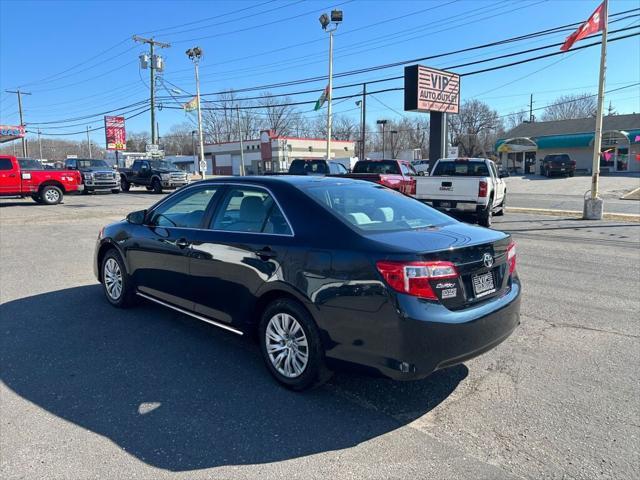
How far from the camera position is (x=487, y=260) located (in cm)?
336

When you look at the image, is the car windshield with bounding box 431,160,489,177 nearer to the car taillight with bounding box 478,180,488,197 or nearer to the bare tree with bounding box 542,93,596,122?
the car taillight with bounding box 478,180,488,197

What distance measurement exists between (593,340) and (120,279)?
202 inches

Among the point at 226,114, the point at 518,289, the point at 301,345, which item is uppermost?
the point at 226,114

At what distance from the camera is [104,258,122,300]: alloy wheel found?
5.52 m

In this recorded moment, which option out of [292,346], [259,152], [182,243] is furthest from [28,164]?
[259,152]

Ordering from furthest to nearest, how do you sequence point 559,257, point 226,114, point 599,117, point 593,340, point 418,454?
point 226,114, point 599,117, point 559,257, point 593,340, point 418,454

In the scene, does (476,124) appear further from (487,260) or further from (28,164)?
(487,260)

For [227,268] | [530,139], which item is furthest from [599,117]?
[530,139]

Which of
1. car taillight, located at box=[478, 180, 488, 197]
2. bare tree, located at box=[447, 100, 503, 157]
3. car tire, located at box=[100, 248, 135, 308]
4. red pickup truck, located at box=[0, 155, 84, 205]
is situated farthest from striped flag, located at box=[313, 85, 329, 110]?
bare tree, located at box=[447, 100, 503, 157]

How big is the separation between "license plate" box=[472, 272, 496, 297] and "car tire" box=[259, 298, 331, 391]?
1.16 meters

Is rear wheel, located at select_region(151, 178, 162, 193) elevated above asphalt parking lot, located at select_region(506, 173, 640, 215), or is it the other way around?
rear wheel, located at select_region(151, 178, 162, 193)

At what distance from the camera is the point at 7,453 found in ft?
9.38

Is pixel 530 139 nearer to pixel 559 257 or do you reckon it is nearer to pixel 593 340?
pixel 559 257

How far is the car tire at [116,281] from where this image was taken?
5.36 meters
